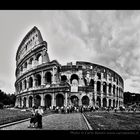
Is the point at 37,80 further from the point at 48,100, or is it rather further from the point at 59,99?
the point at 59,99

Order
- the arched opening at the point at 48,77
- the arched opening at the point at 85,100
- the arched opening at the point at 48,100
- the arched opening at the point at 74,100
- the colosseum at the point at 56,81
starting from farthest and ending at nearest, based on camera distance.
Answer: the arched opening at the point at 48,77 → the arched opening at the point at 85,100 → the arched opening at the point at 48,100 → the arched opening at the point at 74,100 → the colosseum at the point at 56,81

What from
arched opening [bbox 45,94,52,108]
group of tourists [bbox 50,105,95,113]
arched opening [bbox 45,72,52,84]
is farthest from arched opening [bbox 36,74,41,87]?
group of tourists [bbox 50,105,95,113]

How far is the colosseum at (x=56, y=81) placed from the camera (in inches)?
1053

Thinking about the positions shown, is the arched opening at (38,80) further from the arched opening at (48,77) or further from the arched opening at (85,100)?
the arched opening at (85,100)

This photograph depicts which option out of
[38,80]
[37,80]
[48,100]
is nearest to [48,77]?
[37,80]

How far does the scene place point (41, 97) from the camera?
27.6m

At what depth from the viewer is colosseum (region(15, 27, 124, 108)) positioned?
26.8m

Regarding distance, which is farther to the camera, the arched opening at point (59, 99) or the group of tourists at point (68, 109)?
the arched opening at point (59, 99)

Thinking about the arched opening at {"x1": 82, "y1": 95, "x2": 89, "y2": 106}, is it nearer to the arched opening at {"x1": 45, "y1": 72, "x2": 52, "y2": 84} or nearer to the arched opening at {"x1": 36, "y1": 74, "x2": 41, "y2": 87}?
the arched opening at {"x1": 45, "y1": 72, "x2": 52, "y2": 84}

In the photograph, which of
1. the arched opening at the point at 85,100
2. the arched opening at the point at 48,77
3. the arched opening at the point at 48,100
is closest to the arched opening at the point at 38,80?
the arched opening at the point at 48,77

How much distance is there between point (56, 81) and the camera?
89.8 ft
